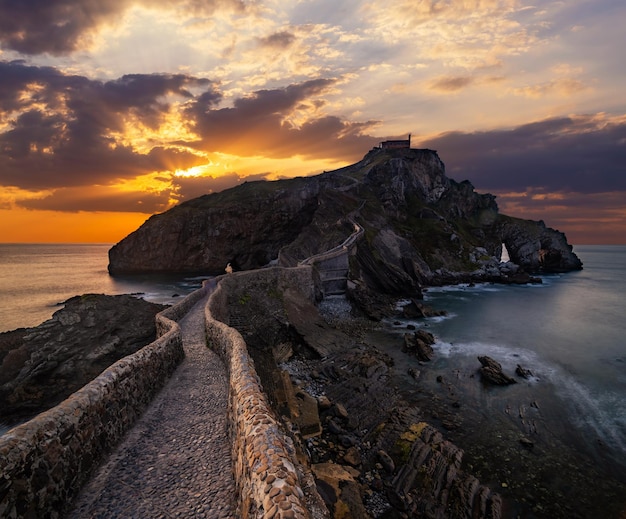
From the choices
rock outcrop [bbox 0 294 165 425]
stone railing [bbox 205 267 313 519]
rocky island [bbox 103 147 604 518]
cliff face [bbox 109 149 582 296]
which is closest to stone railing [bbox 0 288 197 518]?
stone railing [bbox 205 267 313 519]

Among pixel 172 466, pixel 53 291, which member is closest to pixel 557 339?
pixel 172 466

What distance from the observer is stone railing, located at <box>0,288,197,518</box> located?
696 cm

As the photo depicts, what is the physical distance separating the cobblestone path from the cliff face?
219 ft

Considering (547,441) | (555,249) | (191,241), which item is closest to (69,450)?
(547,441)

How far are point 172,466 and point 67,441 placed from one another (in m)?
2.72

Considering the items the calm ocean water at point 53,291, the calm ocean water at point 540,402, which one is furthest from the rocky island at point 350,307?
the calm ocean water at point 53,291

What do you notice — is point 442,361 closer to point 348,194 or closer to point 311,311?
point 311,311

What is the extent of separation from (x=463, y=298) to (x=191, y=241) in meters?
90.5

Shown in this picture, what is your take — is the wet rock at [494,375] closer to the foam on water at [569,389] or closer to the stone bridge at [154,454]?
the foam on water at [569,389]

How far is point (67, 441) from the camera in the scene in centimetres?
844

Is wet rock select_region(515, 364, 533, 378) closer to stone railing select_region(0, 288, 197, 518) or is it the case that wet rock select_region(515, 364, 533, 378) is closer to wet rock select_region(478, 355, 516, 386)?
wet rock select_region(478, 355, 516, 386)

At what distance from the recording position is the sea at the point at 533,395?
18.3m

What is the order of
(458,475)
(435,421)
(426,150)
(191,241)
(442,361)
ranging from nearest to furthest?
(458,475), (435,421), (442,361), (191,241), (426,150)

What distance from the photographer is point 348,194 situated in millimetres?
103562
